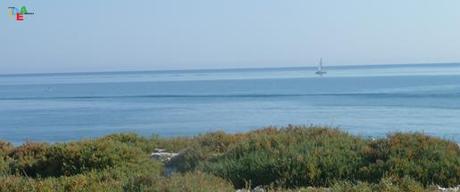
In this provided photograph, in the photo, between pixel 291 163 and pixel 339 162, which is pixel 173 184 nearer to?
pixel 291 163

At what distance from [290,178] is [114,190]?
2.89 m

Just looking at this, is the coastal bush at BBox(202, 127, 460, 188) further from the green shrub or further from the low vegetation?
the green shrub

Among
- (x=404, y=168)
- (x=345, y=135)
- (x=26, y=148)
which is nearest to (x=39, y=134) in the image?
(x=26, y=148)

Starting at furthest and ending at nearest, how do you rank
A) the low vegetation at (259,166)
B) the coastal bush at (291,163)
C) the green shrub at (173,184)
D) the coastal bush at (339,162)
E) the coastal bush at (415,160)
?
the coastal bush at (291,163), the coastal bush at (339,162), the coastal bush at (415,160), the low vegetation at (259,166), the green shrub at (173,184)

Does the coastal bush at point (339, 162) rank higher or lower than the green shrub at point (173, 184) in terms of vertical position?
lower

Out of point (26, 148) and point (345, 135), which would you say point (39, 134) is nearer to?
point (26, 148)

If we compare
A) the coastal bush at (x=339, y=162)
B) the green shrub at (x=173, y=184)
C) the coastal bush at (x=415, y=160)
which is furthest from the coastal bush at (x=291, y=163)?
the green shrub at (x=173, y=184)

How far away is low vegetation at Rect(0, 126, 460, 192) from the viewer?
8.38 metres

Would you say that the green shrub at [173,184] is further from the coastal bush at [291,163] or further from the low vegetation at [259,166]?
the coastal bush at [291,163]

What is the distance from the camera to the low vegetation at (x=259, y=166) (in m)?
8.38

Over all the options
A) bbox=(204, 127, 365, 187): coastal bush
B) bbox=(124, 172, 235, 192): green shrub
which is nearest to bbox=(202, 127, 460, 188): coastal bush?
bbox=(204, 127, 365, 187): coastal bush

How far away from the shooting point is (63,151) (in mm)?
11883

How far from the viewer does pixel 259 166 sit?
10203mm

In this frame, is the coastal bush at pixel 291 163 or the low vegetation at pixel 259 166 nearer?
the low vegetation at pixel 259 166
